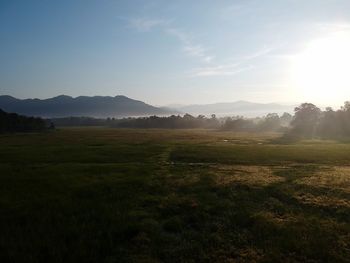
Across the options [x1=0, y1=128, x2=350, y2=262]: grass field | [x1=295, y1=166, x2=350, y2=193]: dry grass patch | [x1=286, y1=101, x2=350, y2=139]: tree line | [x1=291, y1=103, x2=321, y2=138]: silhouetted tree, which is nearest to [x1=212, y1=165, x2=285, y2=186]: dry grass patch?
A: [x1=0, y1=128, x2=350, y2=262]: grass field

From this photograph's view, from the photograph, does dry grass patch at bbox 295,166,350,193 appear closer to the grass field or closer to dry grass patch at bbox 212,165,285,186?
the grass field

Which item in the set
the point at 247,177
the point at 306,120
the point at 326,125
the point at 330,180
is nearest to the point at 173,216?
the point at 247,177

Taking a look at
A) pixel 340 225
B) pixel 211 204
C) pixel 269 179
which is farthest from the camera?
pixel 269 179

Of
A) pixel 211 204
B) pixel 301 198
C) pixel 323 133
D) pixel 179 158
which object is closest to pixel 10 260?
pixel 211 204

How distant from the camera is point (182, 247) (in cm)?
2009

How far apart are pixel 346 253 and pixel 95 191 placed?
2052 centimetres

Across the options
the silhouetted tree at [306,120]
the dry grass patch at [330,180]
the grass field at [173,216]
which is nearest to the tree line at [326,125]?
the silhouetted tree at [306,120]

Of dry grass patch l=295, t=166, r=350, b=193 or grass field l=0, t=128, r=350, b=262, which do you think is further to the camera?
dry grass patch l=295, t=166, r=350, b=193

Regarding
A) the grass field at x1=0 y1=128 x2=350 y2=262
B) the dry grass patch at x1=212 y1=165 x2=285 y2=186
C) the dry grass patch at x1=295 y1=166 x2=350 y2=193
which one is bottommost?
the grass field at x1=0 y1=128 x2=350 y2=262

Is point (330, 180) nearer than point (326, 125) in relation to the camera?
Yes

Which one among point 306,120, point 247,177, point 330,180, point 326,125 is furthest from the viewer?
point 306,120

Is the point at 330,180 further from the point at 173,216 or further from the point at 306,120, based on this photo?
the point at 306,120

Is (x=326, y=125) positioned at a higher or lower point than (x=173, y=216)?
higher

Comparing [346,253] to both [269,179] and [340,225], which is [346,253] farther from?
[269,179]
